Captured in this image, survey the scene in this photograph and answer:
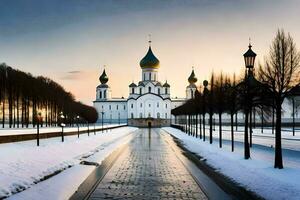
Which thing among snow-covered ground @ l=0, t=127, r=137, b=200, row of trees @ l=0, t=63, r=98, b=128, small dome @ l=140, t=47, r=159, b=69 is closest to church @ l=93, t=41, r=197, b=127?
small dome @ l=140, t=47, r=159, b=69

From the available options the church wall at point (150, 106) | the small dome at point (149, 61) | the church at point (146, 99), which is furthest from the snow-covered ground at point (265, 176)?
the church wall at point (150, 106)

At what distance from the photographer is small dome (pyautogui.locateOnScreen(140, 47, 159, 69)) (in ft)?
482

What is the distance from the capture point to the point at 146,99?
494ft

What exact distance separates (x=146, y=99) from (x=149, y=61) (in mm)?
12965

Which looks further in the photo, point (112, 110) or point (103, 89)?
point (112, 110)

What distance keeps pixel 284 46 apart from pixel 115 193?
932cm

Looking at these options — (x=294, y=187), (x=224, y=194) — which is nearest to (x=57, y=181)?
(x=224, y=194)

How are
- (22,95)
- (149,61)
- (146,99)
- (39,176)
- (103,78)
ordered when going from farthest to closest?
(103,78)
(146,99)
(149,61)
(22,95)
(39,176)

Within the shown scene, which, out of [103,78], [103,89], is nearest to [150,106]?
[103,78]

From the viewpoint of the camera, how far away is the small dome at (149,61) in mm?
146875

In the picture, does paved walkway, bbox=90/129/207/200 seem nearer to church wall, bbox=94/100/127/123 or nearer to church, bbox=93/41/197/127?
church, bbox=93/41/197/127

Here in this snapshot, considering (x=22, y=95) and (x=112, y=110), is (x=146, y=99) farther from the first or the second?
(x=22, y=95)

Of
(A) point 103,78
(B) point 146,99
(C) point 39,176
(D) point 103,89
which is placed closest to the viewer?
(C) point 39,176

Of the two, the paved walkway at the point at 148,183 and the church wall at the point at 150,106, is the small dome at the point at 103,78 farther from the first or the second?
the paved walkway at the point at 148,183
